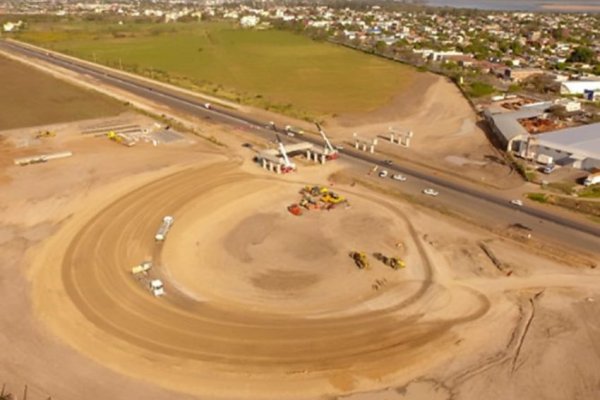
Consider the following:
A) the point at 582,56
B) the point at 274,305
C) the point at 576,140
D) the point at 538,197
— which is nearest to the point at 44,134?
the point at 274,305

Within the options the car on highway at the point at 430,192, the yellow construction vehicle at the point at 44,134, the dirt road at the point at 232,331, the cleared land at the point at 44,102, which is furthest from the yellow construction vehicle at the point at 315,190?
the cleared land at the point at 44,102

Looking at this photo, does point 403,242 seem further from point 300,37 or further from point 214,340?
point 300,37

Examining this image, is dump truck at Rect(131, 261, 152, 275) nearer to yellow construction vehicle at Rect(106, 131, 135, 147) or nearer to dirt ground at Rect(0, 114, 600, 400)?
dirt ground at Rect(0, 114, 600, 400)

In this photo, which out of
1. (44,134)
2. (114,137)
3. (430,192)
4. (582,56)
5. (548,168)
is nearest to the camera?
(430,192)

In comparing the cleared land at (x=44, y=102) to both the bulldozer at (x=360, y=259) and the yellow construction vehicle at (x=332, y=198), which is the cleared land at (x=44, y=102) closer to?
the yellow construction vehicle at (x=332, y=198)

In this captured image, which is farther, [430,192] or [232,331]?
[430,192]

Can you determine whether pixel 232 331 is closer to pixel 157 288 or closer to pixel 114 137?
pixel 157 288
